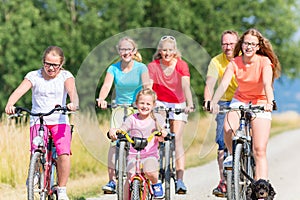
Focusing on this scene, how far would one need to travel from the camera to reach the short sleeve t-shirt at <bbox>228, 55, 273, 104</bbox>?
7.84 m

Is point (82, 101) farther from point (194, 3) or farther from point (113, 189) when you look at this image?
point (113, 189)

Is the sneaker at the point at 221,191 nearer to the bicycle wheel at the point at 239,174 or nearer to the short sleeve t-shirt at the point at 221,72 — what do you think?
the short sleeve t-shirt at the point at 221,72

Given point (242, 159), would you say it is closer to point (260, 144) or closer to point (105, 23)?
point (260, 144)

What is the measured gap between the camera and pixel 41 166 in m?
7.25

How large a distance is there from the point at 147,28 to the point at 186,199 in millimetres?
23234

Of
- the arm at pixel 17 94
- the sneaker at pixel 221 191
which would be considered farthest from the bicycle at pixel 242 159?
the arm at pixel 17 94

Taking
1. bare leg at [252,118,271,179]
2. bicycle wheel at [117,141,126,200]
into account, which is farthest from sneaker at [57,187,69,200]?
bare leg at [252,118,271,179]

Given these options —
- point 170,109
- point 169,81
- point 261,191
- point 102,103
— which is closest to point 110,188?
point 102,103

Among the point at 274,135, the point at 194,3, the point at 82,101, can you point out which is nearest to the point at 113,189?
the point at 274,135

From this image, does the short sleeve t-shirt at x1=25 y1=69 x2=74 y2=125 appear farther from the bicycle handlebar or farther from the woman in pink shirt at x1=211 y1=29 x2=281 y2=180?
the woman in pink shirt at x1=211 y1=29 x2=281 y2=180

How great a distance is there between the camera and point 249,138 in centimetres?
757

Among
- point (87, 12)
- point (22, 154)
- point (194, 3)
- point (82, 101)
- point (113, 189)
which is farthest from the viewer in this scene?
point (194, 3)

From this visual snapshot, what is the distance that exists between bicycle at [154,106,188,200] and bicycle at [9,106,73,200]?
4.41 ft

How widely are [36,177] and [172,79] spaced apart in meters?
2.74
